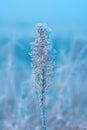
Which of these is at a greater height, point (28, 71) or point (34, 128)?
point (28, 71)

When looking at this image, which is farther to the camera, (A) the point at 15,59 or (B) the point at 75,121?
(A) the point at 15,59

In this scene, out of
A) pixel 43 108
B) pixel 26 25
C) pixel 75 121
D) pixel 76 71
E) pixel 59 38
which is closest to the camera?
pixel 43 108

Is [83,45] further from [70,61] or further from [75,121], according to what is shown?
[75,121]

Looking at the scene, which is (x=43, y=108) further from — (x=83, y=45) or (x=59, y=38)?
(x=59, y=38)

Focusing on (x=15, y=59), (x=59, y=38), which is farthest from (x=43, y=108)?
(x=59, y=38)

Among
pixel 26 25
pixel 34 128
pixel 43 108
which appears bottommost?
pixel 43 108

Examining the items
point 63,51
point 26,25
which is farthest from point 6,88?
point 26,25

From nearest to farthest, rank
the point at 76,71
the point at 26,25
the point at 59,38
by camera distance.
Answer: the point at 76,71 → the point at 59,38 → the point at 26,25
